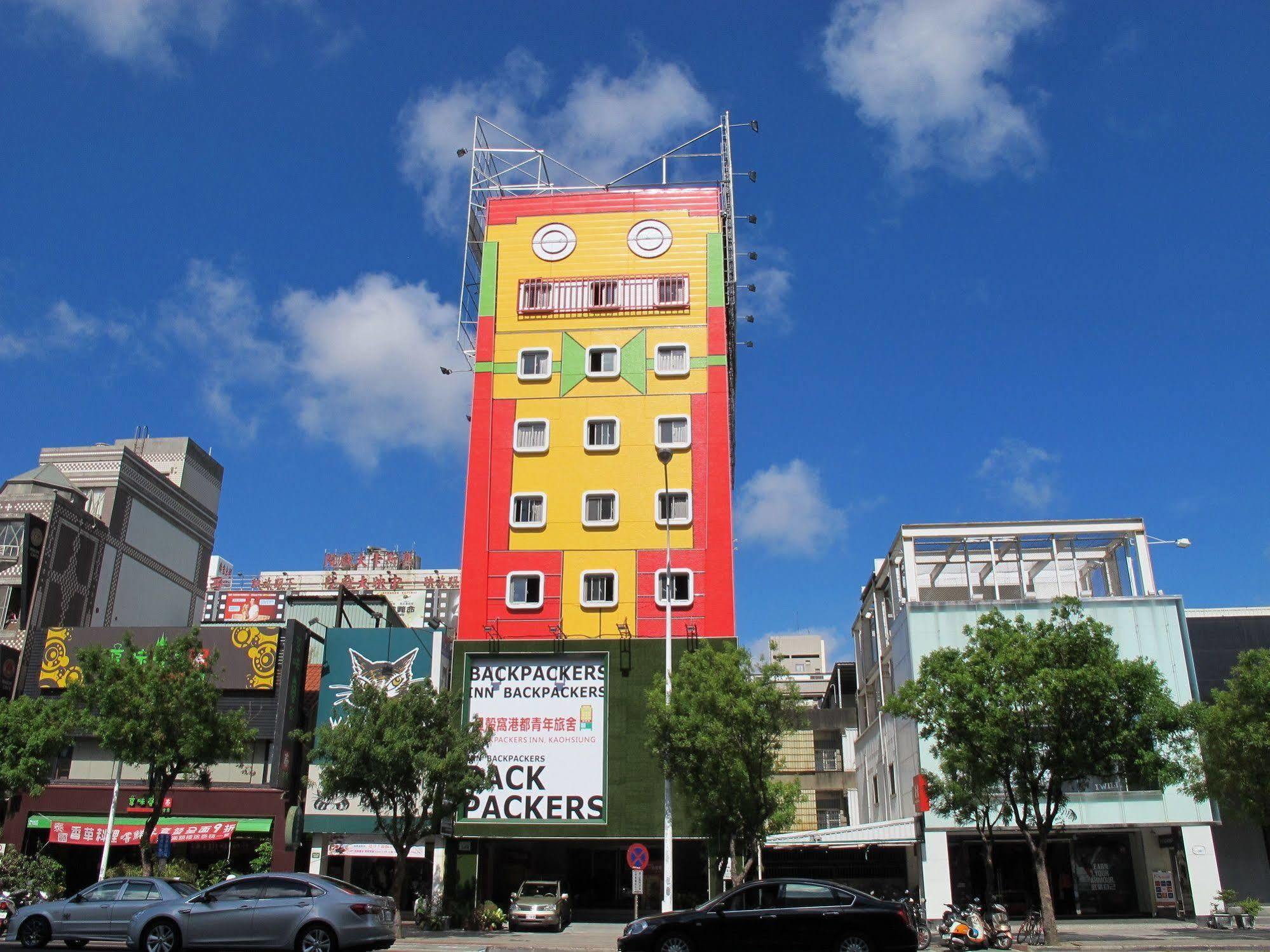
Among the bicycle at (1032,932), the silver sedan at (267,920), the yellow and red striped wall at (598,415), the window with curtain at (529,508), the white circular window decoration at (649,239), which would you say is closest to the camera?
the silver sedan at (267,920)

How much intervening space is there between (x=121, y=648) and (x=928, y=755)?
127 feet

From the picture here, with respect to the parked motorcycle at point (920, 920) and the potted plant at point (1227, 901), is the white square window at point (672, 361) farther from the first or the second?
the potted plant at point (1227, 901)

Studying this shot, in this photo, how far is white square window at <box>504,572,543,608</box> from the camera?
154ft

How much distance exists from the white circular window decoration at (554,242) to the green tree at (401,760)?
25.3 metres

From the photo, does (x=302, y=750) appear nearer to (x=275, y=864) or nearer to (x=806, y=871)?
(x=275, y=864)

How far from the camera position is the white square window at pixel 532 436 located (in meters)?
49.7

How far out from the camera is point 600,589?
47062mm

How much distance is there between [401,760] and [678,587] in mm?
16572

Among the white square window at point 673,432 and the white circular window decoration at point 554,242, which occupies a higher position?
the white circular window decoration at point 554,242

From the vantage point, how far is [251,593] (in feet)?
311

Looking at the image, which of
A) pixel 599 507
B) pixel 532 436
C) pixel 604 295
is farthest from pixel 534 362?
pixel 599 507

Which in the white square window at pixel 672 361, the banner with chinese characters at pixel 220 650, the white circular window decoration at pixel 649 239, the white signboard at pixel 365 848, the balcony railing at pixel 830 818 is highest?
the white circular window decoration at pixel 649 239

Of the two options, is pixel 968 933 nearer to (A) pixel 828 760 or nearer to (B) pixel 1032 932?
(B) pixel 1032 932

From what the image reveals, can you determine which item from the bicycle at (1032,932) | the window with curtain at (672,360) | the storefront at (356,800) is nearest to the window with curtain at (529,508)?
the storefront at (356,800)
